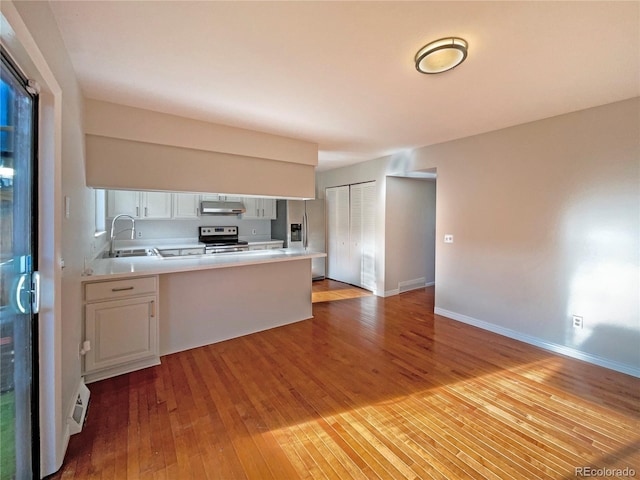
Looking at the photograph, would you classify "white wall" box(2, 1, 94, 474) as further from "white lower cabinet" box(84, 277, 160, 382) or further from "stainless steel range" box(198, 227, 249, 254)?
"stainless steel range" box(198, 227, 249, 254)

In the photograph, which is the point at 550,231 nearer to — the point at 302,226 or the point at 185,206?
the point at 302,226

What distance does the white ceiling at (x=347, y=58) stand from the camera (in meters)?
1.50

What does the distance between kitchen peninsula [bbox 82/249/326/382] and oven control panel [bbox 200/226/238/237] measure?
5.93 ft

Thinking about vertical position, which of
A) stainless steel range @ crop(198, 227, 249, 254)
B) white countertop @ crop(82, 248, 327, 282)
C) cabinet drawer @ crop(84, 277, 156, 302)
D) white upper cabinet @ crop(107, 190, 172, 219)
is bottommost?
cabinet drawer @ crop(84, 277, 156, 302)

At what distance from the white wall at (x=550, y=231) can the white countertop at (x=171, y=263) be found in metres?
2.12

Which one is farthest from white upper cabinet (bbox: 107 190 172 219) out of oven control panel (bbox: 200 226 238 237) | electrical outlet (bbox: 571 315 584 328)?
electrical outlet (bbox: 571 315 584 328)

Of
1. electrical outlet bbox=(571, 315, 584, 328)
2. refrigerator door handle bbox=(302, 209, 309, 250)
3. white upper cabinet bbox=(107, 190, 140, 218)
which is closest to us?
electrical outlet bbox=(571, 315, 584, 328)

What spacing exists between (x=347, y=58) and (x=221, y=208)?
3.71m

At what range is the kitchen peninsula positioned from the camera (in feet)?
7.86

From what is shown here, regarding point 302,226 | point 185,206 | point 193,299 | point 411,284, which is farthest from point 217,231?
point 411,284

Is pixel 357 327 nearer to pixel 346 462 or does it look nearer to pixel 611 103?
pixel 346 462

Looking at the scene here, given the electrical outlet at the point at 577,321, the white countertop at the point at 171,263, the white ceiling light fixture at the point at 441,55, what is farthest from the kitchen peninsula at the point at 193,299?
the electrical outlet at the point at 577,321

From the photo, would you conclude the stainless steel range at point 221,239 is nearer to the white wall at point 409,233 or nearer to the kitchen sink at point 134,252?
the kitchen sink at point 134,252

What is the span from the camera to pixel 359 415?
1964 mm
